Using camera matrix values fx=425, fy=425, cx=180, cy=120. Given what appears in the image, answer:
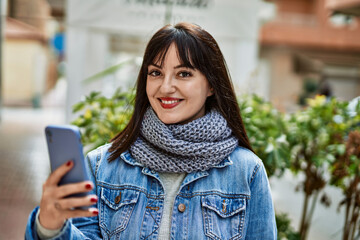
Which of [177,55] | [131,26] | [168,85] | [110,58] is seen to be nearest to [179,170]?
[168,85]

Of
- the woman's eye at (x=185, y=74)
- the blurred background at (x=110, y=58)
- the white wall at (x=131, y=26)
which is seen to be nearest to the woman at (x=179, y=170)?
the woman's eye at (x=185, y=74)

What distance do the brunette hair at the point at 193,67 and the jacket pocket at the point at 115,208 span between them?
133 mm

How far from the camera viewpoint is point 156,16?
4.38 m

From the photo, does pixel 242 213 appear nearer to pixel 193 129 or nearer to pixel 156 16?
pixel 193 129

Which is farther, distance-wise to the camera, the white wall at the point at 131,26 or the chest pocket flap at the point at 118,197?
the white wall at the point at 131,26

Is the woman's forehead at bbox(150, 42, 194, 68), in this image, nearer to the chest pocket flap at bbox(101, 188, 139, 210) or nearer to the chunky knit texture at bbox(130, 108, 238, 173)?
the chunky knit texture at bbox(130, 108, 238, 173)

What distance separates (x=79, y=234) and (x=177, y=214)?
34 cm

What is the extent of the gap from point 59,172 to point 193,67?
0.62m

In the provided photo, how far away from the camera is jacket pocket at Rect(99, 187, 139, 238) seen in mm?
1496

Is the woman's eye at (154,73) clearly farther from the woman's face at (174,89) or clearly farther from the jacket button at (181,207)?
the jacket button at (181,207)

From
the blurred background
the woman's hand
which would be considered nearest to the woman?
the woman's hand

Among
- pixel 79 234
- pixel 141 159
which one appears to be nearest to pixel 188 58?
pixel 141 159

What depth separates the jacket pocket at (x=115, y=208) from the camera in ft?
4.91

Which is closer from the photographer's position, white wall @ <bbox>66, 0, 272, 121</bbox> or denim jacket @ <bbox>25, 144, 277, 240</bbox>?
denim jacket @ <bbox>25, 144, 277, 240</bbox>
